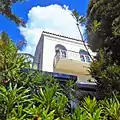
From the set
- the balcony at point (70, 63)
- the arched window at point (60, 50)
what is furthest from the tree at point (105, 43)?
the arched window at point (60, 50)

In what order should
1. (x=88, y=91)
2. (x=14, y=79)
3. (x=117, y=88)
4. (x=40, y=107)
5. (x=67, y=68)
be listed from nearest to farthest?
(x=40, y=107)
(x=14, y=79)
(x=117, y=88)
(x=88, y=91)
(x=67, y=68)

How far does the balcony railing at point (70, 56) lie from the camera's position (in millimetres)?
24594

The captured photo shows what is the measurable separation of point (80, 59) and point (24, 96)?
1905 centimetres

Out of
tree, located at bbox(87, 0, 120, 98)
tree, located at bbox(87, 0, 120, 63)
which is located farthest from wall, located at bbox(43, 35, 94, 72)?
tree, located at bbox(87, 0, 120, 63)

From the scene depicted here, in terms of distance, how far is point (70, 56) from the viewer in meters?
25.1

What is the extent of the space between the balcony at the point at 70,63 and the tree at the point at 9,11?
399 inches

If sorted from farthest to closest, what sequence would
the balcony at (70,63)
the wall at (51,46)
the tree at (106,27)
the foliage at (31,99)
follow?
the wall at (51,46), the balcony at (70,63), the tree at (106,27), the foliage at (31,99)

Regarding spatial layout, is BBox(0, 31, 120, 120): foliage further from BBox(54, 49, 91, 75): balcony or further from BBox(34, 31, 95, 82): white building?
BBox(54, 49, 91, 75): balcony

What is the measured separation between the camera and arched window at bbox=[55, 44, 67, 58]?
2503 centimetres

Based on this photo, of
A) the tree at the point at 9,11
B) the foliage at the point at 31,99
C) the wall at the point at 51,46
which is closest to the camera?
the foliage at the point at 31,99

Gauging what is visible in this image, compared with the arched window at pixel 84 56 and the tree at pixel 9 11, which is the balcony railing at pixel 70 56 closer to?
the arched window at pixel 84 56

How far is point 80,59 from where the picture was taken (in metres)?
25.2

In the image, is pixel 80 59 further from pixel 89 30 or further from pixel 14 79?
pixel 14 79

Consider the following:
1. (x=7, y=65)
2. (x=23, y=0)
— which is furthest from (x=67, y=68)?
(x=7, y=65)
